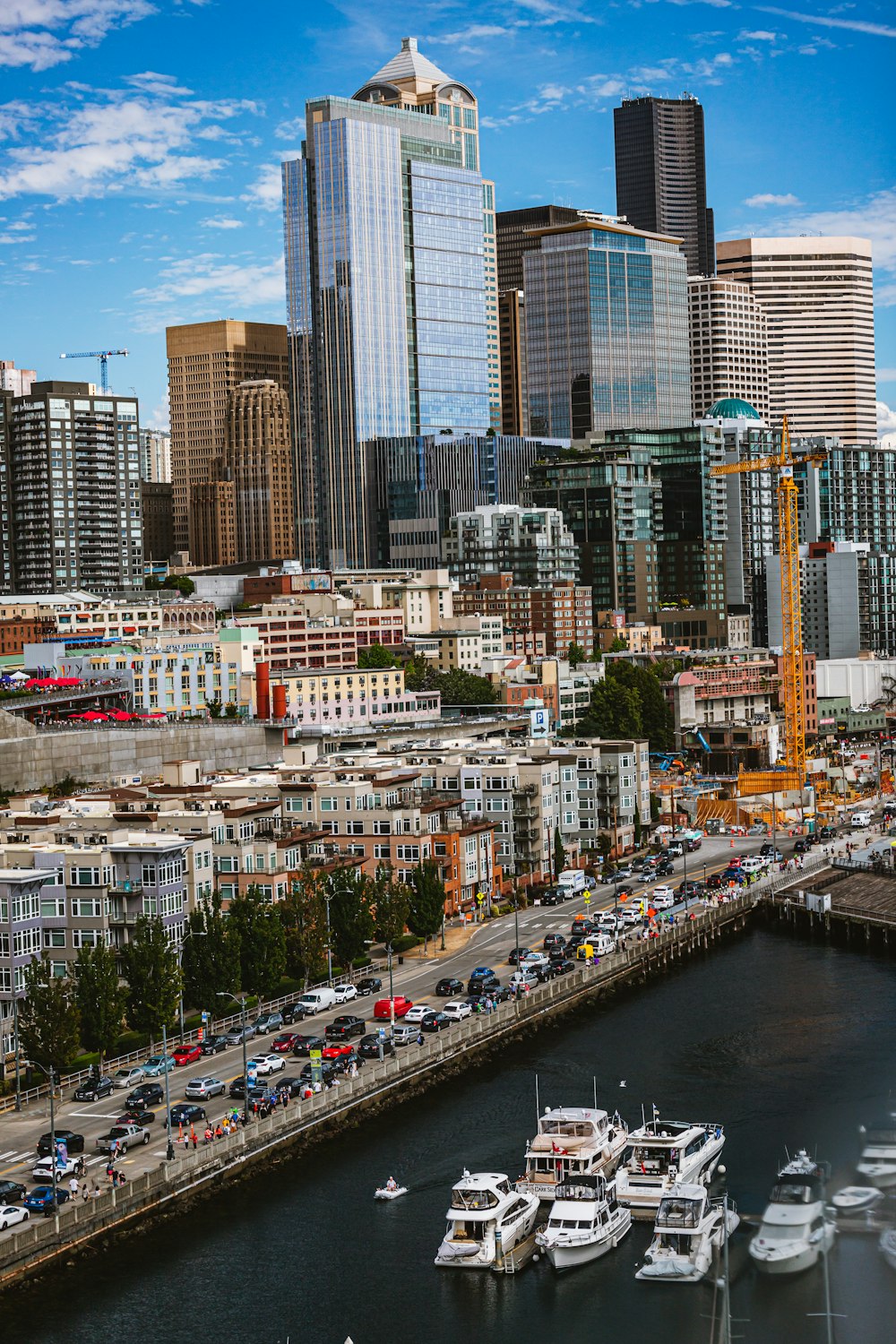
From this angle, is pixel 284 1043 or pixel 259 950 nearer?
pixel 284 1043

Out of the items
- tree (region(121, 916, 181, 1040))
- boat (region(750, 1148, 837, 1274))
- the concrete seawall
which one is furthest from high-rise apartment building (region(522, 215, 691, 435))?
boat (region(750, 1148, 837, 1274))

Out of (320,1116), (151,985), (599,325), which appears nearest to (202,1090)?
(320,1116)

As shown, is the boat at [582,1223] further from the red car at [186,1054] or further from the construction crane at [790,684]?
the construction crane at [790,684]

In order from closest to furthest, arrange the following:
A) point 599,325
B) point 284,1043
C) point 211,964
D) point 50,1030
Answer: point 50,1030 < point 284,1043 < point 211,964 < point 599,325

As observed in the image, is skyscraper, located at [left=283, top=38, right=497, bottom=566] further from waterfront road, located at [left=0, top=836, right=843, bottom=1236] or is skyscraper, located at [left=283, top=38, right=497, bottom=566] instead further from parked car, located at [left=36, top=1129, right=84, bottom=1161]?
parked car, located at [left=36, top=1129, right=84, bottom=1161]

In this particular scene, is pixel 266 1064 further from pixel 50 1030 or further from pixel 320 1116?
pixel 50 1030
